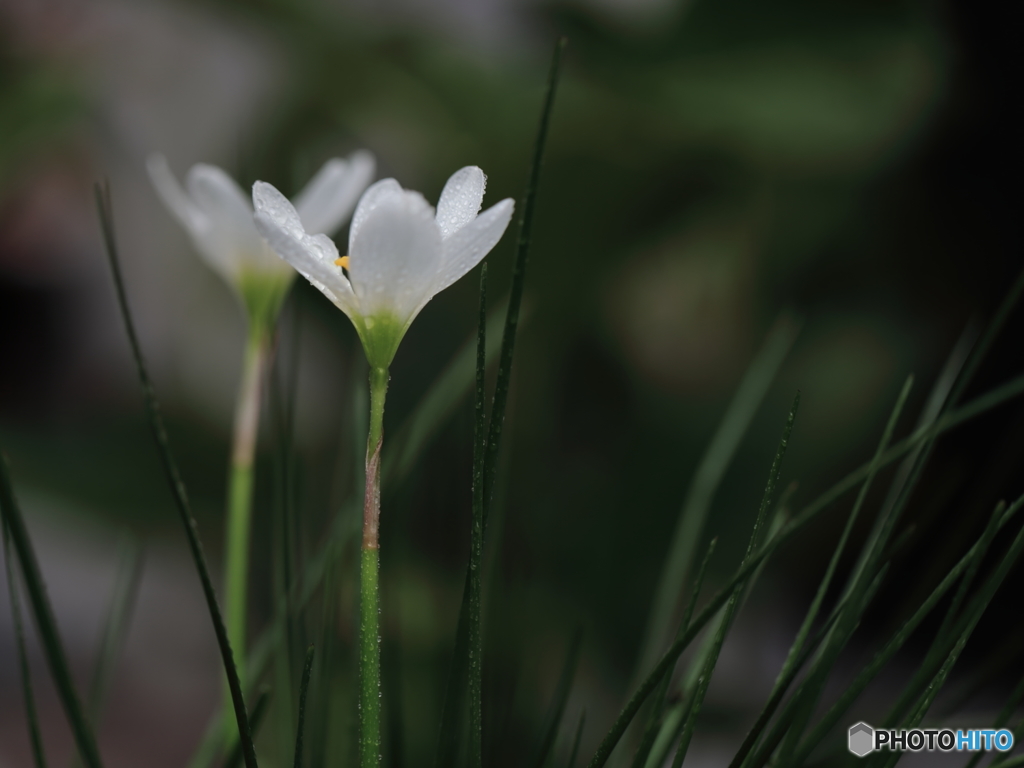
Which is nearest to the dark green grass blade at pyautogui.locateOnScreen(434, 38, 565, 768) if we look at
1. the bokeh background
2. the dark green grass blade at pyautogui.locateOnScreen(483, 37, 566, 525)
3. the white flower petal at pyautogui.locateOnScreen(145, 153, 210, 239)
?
the dark green grass blade at pyautogui.locateOnScreen(483, 37, 566, 525)

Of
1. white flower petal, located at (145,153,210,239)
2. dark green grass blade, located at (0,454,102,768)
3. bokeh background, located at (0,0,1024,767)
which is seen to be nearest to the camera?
dark green grass blade, located at (0,454,102,768)

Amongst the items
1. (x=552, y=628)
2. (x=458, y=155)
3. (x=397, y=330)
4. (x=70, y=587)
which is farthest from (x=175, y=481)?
(x=70, y=587)

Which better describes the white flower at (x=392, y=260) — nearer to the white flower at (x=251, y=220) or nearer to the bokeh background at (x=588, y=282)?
the white flower at (x=251, y=220)

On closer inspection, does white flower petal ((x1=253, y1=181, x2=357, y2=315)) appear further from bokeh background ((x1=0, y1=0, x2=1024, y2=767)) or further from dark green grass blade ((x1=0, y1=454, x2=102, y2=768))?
bokeh background ((x1=0, y1=0, x2=1024, y2=767))

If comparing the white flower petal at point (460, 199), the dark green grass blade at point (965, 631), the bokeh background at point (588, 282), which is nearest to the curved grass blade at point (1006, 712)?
the dark green grass blade at point (965, 631)

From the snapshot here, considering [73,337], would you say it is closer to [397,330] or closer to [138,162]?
[138,162]
